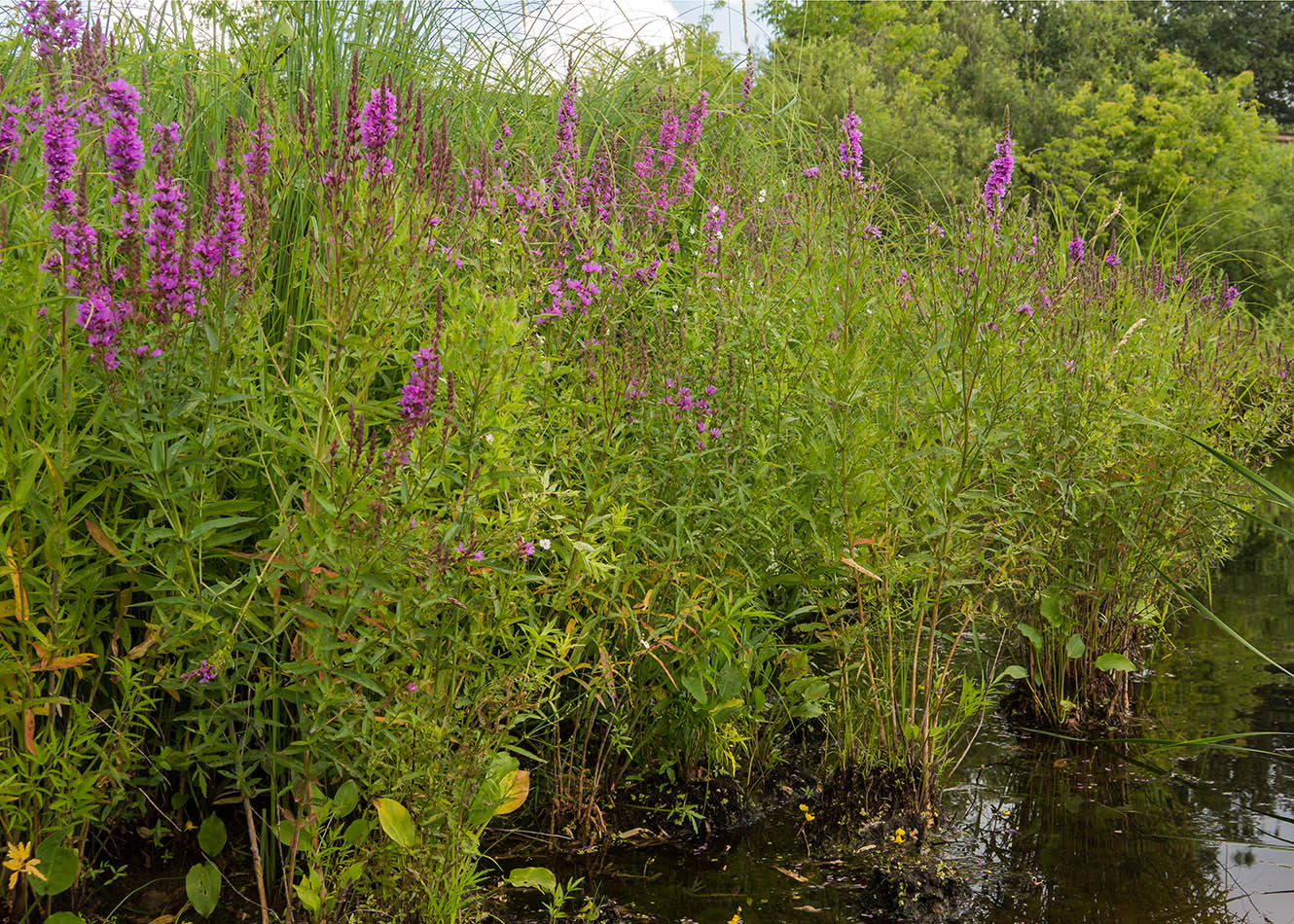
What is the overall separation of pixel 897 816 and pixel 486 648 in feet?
5.43

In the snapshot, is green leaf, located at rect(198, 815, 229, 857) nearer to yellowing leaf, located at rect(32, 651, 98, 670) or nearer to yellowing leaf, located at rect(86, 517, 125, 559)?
yellowing leaf, located at rect(32, 651, 98, 670)

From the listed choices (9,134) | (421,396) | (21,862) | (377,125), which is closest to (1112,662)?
(421,396)

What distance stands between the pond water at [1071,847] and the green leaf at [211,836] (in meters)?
0.88

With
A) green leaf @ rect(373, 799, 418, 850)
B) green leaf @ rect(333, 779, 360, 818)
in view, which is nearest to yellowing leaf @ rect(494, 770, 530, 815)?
green leaf @ rect(373, 799, 418, 850)

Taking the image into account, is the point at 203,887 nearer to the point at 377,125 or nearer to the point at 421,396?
the point at 421,396

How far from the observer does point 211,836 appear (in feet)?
9.55

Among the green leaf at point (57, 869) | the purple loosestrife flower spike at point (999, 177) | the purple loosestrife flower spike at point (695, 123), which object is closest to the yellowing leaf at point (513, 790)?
the green leaf at point (57, 869)

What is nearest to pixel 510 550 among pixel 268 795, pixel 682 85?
pixel 268 795

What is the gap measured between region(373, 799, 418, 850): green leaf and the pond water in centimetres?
74

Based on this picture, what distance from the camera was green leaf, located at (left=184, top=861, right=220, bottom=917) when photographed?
9.11 feet

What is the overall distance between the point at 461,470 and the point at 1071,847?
281 cm

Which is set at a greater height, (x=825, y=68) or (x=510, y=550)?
(x=825, y=68)

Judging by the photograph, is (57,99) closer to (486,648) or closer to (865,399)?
(486,648)

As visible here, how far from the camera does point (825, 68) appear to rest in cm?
2323
